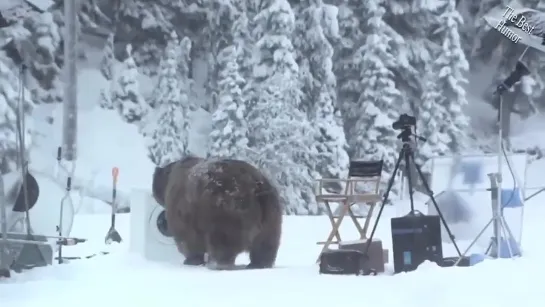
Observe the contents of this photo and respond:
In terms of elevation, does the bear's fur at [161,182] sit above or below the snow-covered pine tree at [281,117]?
below

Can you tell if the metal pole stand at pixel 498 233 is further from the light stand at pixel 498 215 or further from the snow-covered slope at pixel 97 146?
the snow-covered slope at pixel 97 146

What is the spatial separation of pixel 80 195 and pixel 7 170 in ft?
3.89

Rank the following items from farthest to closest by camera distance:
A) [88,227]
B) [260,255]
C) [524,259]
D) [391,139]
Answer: [391,139], [88,227], [260,255], [524,259]

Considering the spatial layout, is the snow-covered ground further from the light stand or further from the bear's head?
the bear's head

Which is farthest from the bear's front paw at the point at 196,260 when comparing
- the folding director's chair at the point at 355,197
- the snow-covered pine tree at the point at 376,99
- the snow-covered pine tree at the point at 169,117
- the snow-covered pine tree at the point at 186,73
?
the snow-covered pine tree at the point at 376,99

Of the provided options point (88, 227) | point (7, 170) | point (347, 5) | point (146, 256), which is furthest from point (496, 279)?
point (347, 5)

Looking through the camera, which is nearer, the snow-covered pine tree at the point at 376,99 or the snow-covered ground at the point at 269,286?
the snow-covered ground at the point at 269,286

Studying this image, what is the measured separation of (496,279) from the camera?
2.94m

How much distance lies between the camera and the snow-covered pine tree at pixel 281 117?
6.57m

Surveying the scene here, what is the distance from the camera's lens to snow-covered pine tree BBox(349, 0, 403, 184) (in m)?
6.86

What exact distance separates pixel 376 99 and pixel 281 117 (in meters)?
0.99

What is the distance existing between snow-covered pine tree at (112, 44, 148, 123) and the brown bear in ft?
8.45

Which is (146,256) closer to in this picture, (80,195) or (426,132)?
(80,195)

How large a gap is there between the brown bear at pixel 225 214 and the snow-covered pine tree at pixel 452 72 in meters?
3.02
